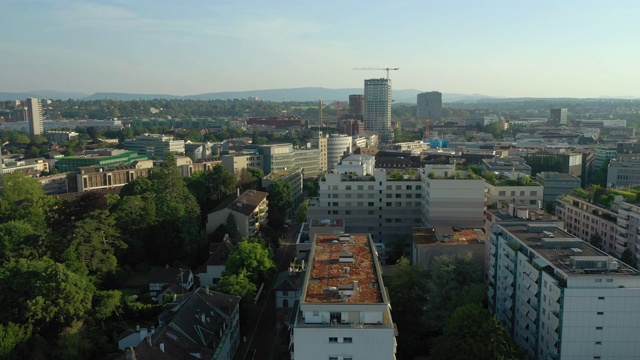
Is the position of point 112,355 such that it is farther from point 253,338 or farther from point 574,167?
point 574,167

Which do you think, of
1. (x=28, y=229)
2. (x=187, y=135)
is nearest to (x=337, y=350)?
(x=28, y=229)

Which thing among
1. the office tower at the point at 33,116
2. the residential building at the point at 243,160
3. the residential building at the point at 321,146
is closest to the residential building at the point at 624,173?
the residential building at the point at 321,146

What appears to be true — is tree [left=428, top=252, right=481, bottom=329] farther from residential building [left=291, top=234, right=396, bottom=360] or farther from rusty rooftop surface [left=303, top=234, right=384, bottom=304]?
residential building [left=291, top=234, right=396, bottom=360]

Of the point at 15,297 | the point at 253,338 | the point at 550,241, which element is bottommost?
the point at 253,338

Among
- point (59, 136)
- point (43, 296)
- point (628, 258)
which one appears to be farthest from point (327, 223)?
point (59, 136)

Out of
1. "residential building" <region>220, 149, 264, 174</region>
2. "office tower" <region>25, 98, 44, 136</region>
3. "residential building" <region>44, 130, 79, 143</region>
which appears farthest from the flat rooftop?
"office tower" <region>25, 98, 44, 136</region>

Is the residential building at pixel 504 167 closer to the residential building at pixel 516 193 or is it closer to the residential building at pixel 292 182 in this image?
the residential building at pixel 516 193

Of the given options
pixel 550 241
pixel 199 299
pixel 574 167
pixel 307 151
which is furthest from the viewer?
pixel 307 151
